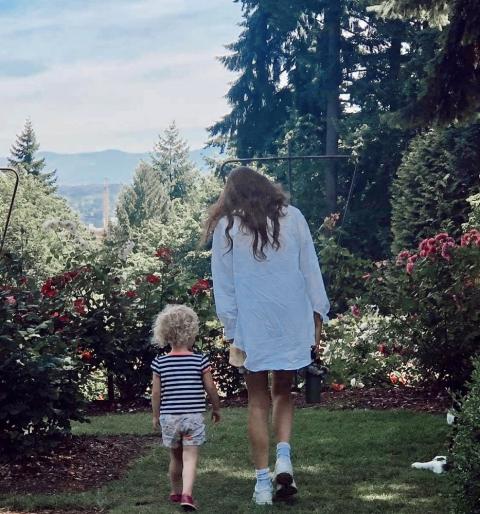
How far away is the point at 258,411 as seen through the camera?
432cm

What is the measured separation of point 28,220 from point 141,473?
40.9m

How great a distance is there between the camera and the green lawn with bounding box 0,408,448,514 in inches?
169

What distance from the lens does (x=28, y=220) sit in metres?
44.8

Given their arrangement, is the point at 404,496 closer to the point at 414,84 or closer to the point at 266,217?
the point at 266,217

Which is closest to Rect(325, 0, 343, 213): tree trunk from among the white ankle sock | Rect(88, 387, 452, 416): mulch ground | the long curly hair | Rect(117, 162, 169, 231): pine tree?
Rect(88, 387, 452, 416): mulch ground

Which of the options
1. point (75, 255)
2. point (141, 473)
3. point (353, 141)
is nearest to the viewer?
point (141, 473)

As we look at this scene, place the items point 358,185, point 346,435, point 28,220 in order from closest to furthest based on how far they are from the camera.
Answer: point 346,435 < point 358,185 < point 28,220

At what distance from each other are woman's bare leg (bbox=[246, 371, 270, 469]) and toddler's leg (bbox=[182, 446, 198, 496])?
0.29m

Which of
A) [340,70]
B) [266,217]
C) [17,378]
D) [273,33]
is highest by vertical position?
[273,33]

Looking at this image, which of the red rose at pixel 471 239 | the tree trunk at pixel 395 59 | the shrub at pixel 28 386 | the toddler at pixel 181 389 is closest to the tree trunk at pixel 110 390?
the shrub at pixel 28 386

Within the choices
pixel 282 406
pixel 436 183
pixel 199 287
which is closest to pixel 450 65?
pixel 199 287

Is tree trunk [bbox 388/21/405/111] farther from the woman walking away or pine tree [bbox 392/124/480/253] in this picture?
the woman walking away

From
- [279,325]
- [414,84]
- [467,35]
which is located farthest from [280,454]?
[414,84]

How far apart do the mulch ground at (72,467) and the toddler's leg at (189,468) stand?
2.23 ft
